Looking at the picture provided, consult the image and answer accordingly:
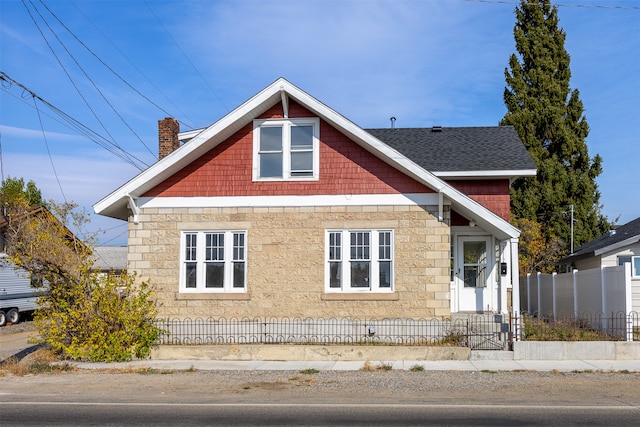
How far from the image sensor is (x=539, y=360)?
1582cm

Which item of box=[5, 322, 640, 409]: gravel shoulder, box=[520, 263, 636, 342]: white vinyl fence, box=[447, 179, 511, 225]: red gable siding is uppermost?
box=[447, 179, 511, 225]: red gable siding

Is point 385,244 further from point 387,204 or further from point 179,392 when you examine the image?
point 179,392

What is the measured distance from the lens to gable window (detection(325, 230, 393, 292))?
1805 centimetres

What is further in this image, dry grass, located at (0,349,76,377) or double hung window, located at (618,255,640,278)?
double hung window, located at (618,255,640,278)

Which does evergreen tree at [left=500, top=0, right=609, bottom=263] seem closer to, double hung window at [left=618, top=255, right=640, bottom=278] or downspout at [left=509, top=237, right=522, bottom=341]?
double hung window at [left=618, top=255, right=640, bottom=278]

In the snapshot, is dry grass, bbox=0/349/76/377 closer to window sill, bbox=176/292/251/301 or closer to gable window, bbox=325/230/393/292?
window sill, bbox=176/292/251/301

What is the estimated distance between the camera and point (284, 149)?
1855cm

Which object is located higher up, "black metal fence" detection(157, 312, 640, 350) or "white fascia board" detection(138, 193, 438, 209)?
"white fascia board" detection(138, 193, 438, 209)

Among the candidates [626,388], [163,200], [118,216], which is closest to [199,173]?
[163,200]

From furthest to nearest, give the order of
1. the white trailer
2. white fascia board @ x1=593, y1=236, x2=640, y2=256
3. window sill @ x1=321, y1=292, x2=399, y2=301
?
1. the white trailer
2. white fascia board @ x1=593, y1=236, x2=640, y2=256
3. window sill @ x1=321, y1=292, x2=399, y2=301

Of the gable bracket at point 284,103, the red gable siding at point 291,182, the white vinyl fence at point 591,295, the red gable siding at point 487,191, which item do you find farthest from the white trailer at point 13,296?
the white vinyl fence at point 591,295

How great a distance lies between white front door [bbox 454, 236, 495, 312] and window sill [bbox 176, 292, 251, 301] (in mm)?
6814

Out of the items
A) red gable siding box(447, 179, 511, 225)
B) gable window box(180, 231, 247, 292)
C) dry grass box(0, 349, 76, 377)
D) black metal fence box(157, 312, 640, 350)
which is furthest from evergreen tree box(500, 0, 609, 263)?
dry grass box(0, 349, 76, 377)

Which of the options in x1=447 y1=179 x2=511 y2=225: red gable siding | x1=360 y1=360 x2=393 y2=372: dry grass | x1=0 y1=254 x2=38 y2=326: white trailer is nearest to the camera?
x1=360 y1=360 x2=393 y2=372: dry grass
